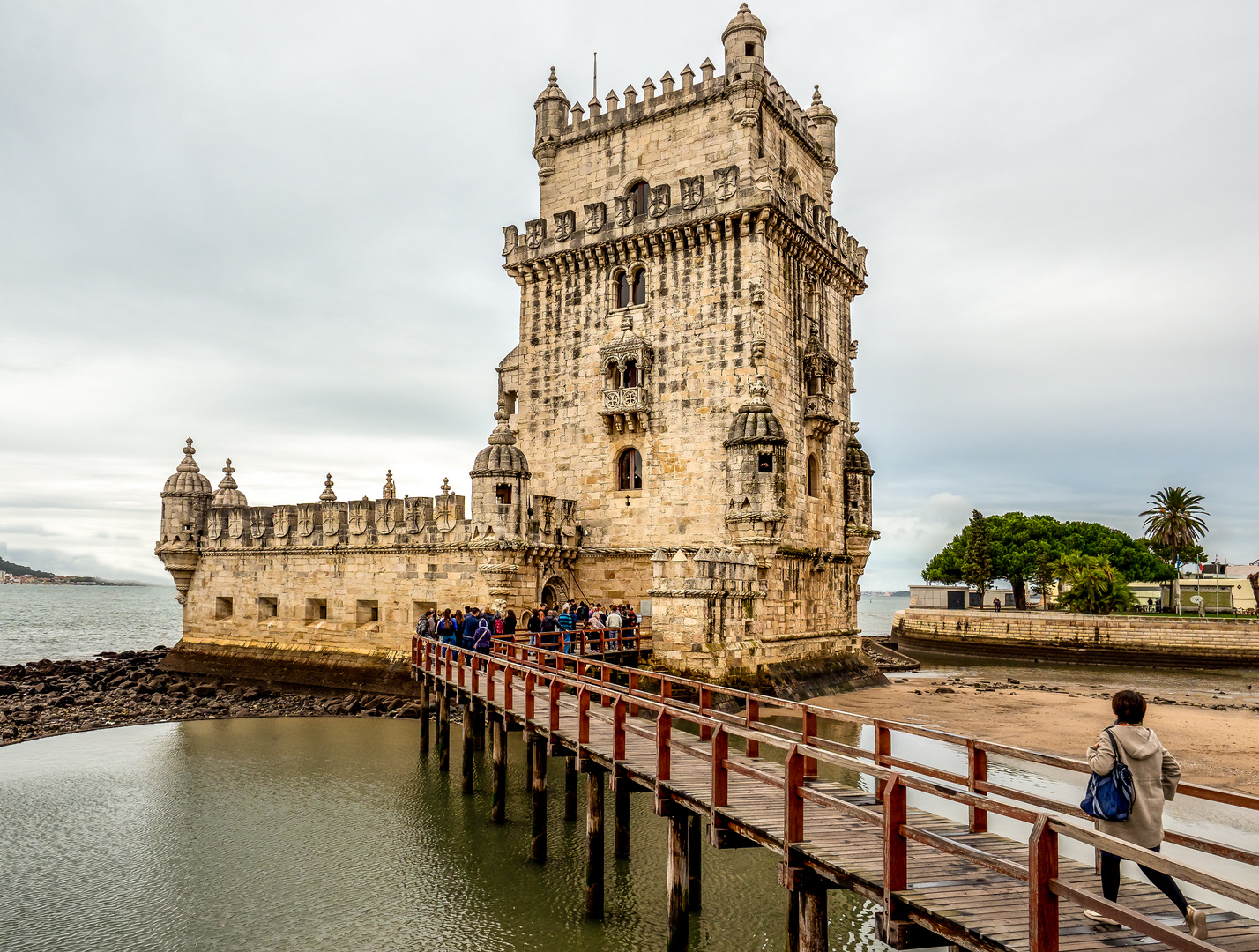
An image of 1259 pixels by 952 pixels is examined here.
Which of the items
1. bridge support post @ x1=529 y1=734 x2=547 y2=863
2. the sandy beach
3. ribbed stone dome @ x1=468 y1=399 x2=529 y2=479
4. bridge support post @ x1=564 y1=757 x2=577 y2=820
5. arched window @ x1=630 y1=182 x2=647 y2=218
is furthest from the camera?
arched window @ x1=630 y1=182 x2=647 y2=218

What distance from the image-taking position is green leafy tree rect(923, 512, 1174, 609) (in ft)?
198

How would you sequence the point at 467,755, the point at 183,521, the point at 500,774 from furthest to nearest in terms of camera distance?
the point at 183,521, the point at 467,755, the point at 500,774

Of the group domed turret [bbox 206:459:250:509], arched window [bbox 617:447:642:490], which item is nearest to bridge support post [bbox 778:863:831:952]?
arched window [bbox 617:447:642:490]

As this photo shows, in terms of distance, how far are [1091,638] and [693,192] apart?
33.4 metres

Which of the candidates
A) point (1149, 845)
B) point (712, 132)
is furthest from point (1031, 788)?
point (712, 132)

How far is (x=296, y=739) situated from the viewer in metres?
21.0

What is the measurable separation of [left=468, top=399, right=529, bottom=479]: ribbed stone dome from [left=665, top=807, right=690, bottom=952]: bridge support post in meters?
15.1

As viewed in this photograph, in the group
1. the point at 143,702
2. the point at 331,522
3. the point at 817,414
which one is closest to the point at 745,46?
the point at 817,414

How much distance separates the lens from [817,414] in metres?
25.7

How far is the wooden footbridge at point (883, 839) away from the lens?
209 inches

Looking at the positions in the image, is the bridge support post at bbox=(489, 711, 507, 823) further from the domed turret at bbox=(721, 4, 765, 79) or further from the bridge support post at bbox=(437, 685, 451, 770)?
the domed turret at bbox=(721, 4, 765, 79)

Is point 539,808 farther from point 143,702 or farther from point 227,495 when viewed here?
point 227,495

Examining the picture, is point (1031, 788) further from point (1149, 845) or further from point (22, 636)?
point (22, 636)

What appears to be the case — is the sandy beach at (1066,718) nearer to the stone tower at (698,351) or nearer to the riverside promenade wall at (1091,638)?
the stone tower at (698,351)
